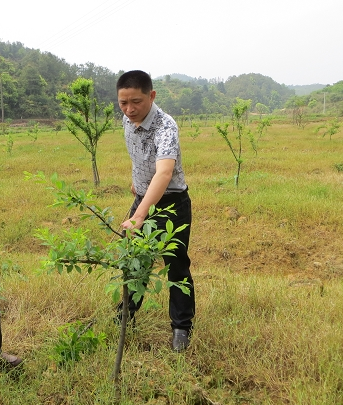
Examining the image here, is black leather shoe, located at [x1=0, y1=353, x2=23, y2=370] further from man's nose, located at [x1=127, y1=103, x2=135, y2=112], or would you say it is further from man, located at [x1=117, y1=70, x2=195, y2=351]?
man's nose, located at [x1=127, y1=103, x2=135, y2=112]

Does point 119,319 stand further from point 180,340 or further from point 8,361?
point 8,361

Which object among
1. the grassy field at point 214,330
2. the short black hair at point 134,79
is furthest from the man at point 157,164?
the grassy field at point 214,330

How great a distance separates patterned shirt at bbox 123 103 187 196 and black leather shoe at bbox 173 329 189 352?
89 cm

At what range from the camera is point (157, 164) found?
6.21ft

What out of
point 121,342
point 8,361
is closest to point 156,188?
point 121,342

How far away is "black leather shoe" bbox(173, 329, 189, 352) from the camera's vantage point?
7.09 feet

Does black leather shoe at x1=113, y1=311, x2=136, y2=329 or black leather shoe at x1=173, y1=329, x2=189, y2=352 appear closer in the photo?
black leather shoe at x1=173, y1=329, x2=189, y2=352

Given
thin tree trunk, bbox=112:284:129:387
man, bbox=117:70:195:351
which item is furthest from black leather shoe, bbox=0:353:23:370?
man, bbox=117:70:195:351

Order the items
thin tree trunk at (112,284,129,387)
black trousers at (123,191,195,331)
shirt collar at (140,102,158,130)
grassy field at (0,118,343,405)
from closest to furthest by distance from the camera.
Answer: thin tree trunk at (112,284,129,387)
grassy field at (0,118,343,405)
shirt collar at (140,102,158,130)
black trousers at (123,191,195,331)

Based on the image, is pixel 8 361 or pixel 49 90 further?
pixel 49 90

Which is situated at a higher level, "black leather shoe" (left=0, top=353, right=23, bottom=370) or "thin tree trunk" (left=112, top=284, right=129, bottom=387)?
"thin tree trunk" (left=112, top=284, right=129, bottom=387)

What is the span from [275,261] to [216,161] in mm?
7165

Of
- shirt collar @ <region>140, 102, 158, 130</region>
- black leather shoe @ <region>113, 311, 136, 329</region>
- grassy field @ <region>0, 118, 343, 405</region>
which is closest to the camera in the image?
grassy field @ <region>0, 118, 343, 405</region>

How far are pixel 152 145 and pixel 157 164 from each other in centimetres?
27
